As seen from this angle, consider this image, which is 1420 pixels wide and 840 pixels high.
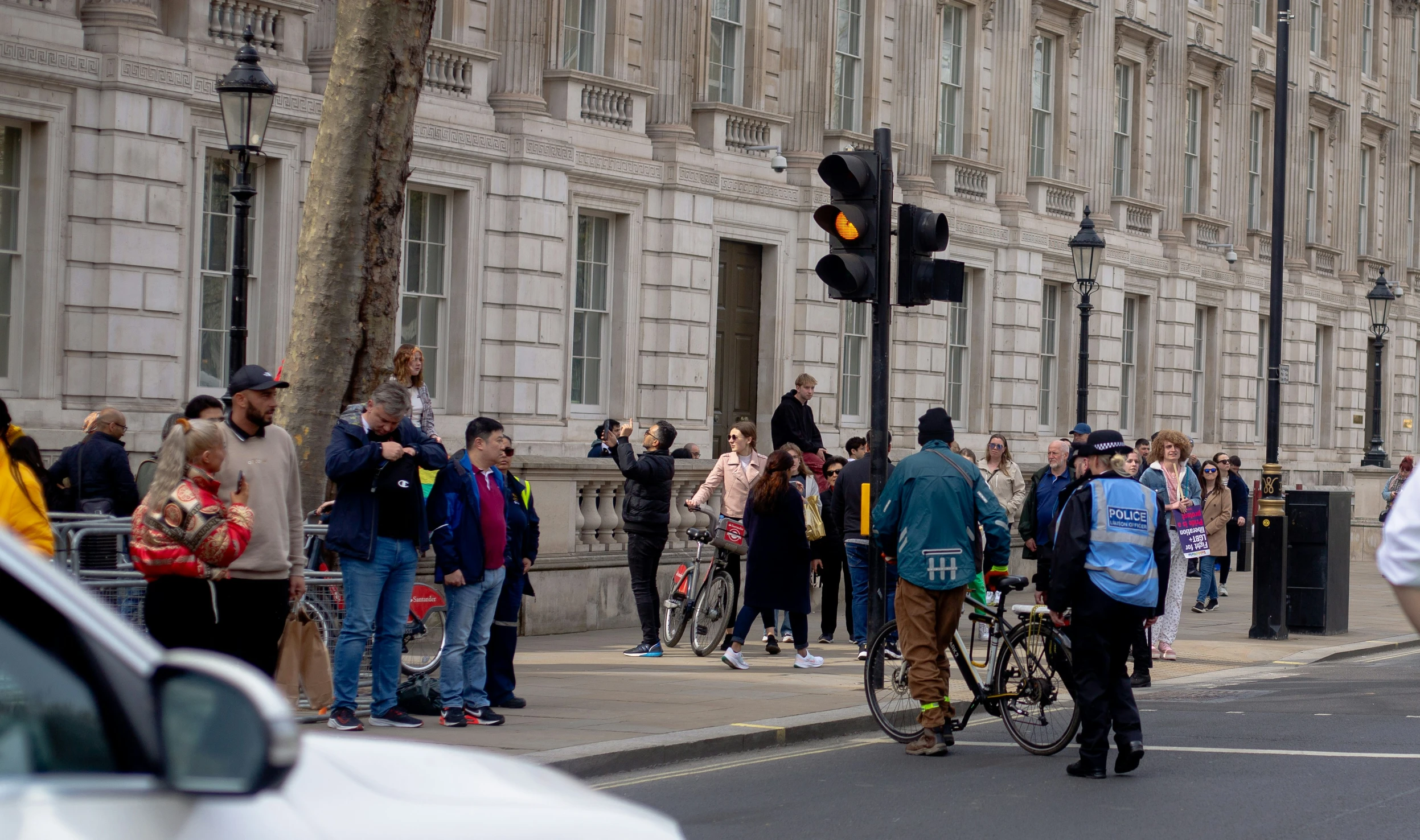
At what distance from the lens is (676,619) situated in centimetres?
1584

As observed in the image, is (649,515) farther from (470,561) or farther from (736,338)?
(736,338)

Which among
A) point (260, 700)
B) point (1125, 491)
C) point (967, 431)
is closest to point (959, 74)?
point (967, 431)

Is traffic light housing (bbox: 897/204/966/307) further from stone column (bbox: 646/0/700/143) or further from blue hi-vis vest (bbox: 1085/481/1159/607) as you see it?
stone column (bbox: 646/0/700/143)

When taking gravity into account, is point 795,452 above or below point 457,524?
above

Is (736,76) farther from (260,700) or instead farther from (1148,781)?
(260,700)

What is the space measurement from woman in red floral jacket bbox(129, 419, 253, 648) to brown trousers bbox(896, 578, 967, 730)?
389 centimetres

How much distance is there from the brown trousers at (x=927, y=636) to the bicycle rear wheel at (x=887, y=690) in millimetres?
573

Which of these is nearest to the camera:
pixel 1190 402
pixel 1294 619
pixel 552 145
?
pixel 1294 619

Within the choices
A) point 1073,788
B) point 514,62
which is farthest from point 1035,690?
point 514,62

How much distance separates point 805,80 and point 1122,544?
55.0ft

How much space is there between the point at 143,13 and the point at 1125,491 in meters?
11.1

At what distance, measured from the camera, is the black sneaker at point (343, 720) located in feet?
33.6

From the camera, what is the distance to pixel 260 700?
2.26 metres

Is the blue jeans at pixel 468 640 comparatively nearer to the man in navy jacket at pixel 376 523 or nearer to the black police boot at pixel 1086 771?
the man in navy jacket at pixel 376 523
